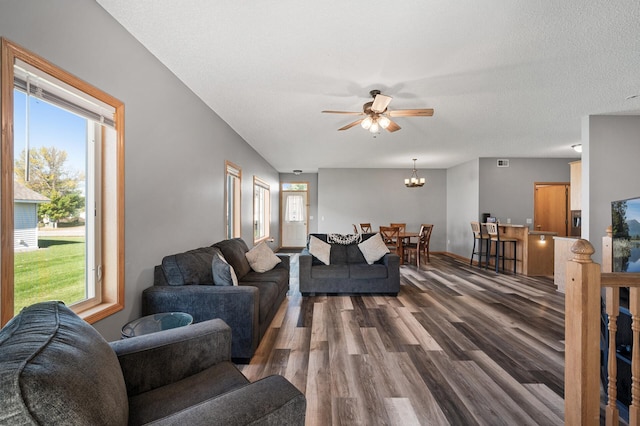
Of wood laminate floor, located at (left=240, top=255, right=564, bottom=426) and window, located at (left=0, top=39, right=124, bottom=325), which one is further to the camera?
wood laminate floor, located at (left=240, top=255, right=564, bottom=426)

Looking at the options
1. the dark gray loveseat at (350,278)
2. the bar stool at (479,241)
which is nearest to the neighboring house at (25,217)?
the dark gray loveseat at (350,278)

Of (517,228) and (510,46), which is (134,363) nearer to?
(510,46)

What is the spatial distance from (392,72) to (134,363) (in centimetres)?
296

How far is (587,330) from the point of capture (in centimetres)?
127

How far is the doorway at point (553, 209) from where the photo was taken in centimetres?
744

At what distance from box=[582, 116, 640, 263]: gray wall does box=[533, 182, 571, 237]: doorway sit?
3823 mm

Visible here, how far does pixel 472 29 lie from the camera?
2059 millimetres

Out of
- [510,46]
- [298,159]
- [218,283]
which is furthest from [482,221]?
[218,283]

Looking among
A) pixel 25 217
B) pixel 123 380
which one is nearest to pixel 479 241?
pixel 123 380

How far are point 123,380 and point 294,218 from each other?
822 centimetres

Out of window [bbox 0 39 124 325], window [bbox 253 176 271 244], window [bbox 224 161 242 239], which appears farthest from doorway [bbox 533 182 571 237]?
window [bbox 0 39 124 325]

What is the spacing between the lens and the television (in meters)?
2.09

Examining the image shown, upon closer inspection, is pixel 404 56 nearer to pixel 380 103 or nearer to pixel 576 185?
pixel 380 103

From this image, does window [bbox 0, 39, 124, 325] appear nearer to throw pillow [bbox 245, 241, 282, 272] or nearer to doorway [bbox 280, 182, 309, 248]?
throw pillow [bbox 245, 241, 282, 272]
